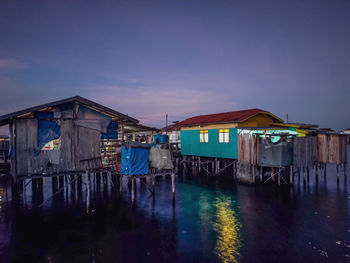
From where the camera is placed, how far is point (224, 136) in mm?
25734

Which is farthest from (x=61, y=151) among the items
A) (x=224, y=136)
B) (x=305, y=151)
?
(x=305, y=151)

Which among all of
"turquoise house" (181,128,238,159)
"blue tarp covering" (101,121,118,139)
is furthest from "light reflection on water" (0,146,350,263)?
"turquoise house" (181,128,238,159)

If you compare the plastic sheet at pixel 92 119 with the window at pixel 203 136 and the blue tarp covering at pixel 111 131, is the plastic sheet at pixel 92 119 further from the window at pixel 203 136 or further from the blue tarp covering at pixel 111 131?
the window at pixel 203 136

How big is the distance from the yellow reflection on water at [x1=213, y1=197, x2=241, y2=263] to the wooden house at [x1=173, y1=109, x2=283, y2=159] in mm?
9710

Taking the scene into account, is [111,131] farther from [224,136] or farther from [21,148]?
[224,136]

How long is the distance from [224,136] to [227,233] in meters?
15.2

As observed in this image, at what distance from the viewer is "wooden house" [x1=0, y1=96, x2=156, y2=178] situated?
1397 centimetres

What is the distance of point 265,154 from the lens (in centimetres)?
2166

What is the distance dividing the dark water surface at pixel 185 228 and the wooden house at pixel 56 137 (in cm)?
298

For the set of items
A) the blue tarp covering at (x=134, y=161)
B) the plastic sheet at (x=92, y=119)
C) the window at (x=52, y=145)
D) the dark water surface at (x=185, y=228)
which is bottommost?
the dark water surface at (x=185, y=228)

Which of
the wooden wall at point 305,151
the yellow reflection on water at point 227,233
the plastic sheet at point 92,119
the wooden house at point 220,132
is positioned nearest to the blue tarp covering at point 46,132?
the plastic sheet at point 92,119

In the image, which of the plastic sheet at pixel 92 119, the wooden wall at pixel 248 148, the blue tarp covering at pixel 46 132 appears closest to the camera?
the blue tarp covering at pixel 46 132

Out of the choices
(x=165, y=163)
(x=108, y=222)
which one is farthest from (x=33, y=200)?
(x=165, y=163)

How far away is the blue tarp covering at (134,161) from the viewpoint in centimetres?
1650
